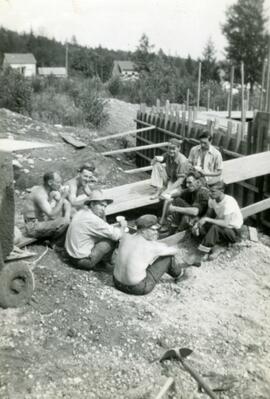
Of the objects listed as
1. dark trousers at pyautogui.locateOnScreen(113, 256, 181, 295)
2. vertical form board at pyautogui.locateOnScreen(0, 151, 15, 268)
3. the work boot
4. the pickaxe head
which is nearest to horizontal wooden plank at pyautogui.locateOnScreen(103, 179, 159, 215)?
the work boot

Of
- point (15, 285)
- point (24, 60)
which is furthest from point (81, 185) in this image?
point (24, 60)

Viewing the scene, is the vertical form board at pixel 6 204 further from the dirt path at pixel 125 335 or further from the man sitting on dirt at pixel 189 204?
the man sitting on dirt at pixel 189 204

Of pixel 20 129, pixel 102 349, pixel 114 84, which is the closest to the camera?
pixel 102 349

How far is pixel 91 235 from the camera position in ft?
20.8

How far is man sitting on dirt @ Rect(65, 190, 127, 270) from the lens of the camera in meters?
6.23

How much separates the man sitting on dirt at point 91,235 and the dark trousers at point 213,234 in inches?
55.8

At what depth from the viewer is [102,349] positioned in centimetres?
488

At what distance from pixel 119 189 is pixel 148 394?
5450 millimetres

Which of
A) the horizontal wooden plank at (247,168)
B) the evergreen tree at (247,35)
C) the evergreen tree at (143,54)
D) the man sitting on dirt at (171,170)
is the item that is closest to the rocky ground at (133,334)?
the man sitting on dirt at (171,170)

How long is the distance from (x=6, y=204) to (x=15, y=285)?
848 mm

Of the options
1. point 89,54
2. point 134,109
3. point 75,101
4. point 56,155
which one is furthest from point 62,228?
point 89,54

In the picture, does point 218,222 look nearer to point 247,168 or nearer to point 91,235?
point 247,168

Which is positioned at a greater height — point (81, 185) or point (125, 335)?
point (81, 185)

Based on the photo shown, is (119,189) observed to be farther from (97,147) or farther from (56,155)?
(97,147)
